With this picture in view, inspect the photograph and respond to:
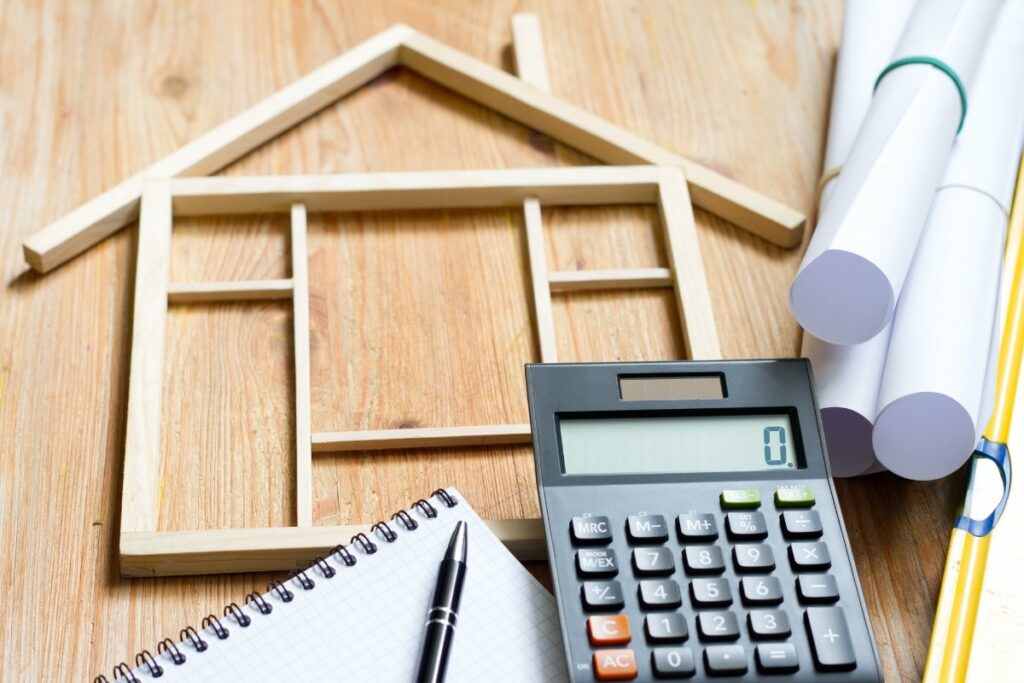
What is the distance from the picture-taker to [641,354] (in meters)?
0.75

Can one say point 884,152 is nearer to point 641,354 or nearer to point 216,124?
point 641,354

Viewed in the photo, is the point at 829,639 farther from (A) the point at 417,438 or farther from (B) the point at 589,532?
(A) the point at 417,438

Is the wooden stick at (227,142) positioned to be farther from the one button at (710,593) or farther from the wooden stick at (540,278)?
the one button at (710,593)

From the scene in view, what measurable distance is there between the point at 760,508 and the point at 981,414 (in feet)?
0.49

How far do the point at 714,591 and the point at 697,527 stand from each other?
0.12ft

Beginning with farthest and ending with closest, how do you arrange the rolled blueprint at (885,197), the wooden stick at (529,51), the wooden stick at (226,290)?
the wooden stick at (529,51) < the wooden stick at (226,290) < the rolled blueprint at (885,197)

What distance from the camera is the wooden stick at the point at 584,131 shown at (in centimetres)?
81

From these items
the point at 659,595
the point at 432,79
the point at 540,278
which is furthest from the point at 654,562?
the point at 432,79

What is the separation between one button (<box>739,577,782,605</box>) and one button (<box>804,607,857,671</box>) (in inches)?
0.7

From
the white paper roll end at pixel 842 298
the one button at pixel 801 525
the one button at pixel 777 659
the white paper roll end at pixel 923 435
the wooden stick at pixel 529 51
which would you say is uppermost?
the wooden stick at pixel 529 51

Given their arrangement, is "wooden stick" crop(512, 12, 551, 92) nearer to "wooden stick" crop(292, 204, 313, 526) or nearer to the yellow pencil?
"wooden stick" crop(292, 204, 313, 526)

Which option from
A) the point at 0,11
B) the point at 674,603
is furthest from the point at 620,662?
the point at 0,11

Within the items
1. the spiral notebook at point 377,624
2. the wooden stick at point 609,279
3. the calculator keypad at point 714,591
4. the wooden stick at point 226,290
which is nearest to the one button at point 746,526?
the calculator keypad at point 714,591

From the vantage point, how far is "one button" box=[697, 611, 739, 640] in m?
0.54
